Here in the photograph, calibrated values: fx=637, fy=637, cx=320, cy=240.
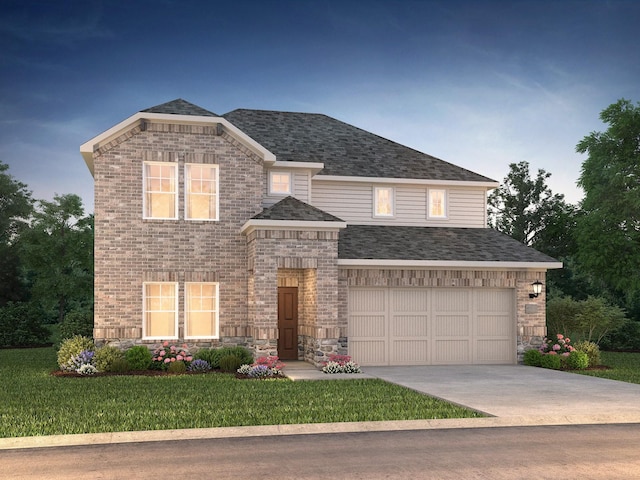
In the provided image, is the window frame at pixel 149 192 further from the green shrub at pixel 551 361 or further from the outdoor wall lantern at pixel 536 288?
the green shrub at pixel 551 361

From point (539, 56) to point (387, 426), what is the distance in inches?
759

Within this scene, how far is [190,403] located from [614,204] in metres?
25.2

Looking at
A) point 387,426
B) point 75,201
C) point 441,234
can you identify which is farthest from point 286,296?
point 75,201

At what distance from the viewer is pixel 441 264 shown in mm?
20281

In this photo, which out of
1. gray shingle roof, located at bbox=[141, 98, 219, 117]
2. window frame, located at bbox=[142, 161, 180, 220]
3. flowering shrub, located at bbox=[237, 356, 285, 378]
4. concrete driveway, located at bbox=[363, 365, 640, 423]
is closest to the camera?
concrete driveway, located at bbox=[363, 365, 640, 423]

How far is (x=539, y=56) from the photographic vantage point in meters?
25.1

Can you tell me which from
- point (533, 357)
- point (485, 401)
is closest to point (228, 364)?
point (485, 401)

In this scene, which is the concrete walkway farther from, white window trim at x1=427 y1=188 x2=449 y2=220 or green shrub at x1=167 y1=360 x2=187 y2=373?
white window trim at x1=427 y1=188 x2=449 y2=220

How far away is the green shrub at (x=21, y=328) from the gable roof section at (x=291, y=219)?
18.4m

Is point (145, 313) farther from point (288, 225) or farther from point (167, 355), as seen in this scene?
point (288, 225)

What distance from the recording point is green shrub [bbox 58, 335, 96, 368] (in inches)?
722

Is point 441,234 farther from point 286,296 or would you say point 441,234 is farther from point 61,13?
point 61,13

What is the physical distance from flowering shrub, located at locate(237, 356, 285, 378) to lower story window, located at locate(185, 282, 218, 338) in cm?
272

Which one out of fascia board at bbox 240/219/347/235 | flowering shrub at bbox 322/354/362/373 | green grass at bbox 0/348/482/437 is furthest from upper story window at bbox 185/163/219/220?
flowering shrub at bbox 322/354/362/373
